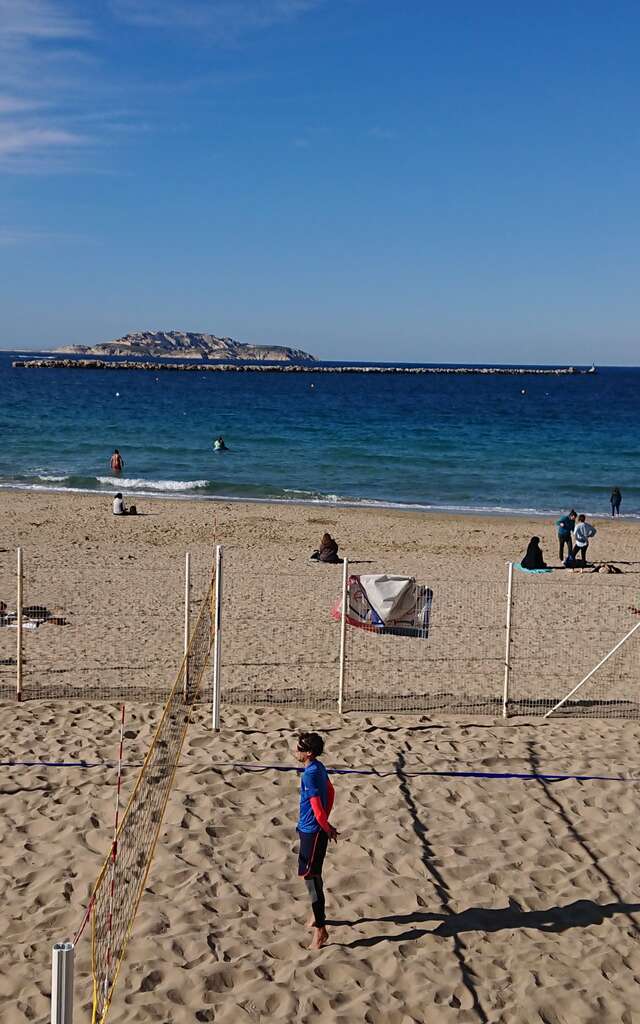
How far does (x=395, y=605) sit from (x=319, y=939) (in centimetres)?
824

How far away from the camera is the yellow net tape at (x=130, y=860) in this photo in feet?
19.4

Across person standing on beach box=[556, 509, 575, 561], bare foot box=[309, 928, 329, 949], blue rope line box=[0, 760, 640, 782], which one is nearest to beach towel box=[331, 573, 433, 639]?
blue rope line box=[0, 760, 640, 782]

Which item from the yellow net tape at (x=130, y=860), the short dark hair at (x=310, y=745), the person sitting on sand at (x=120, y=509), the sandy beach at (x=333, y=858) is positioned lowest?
the person sitting on sand at (x=120, y=509)

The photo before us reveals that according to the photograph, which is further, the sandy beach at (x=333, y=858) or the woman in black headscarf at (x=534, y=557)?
the woman in black headscarf at (x=534, y=557)

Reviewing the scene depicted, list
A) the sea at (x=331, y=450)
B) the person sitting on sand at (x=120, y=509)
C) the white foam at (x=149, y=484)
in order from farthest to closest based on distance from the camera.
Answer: the sea at (x=331, y=450), the white foam at (x=149, y=484), the person sitting on sand at (x=120, y=509)

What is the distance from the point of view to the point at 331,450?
50.8 metres

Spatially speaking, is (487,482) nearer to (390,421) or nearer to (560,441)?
(560,441)

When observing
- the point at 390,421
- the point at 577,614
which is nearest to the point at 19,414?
the point at 390,421

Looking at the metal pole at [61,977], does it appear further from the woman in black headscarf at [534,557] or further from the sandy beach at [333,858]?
the woman in black headscarf at [534,557]

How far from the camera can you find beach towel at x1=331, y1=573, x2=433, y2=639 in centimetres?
1434

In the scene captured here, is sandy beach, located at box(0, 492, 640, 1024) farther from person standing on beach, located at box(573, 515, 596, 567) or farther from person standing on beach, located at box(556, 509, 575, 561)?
person standing on beach, located at box(556, 509, 575, 561)

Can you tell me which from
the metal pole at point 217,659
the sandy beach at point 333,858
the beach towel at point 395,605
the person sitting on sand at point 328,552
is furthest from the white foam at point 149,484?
the metal pole at point 217,659

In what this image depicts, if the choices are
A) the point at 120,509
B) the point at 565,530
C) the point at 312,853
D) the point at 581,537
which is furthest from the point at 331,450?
the point at 312,853

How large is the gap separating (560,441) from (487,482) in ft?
65.1
